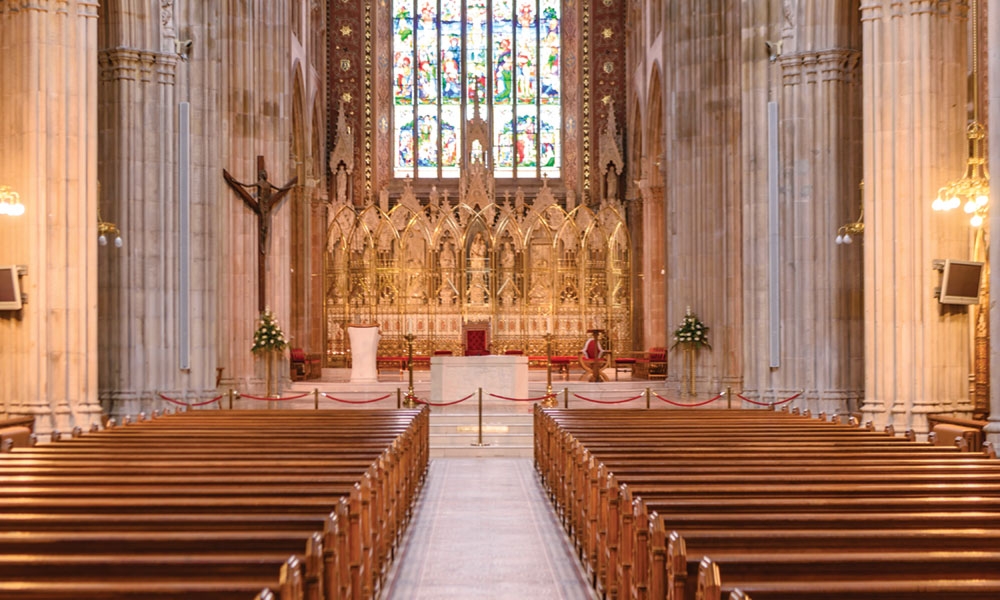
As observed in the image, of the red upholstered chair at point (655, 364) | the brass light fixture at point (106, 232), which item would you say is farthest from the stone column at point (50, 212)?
the red upholstered chair at point (655, 364)

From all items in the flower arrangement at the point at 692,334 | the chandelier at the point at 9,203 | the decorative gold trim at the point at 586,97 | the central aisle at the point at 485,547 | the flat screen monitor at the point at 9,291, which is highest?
the decorative gold trim at the point at 586,97

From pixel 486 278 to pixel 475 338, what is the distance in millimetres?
1762

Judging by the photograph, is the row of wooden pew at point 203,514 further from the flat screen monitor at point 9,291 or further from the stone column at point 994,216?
the stone column at point 994,216

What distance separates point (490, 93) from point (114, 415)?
2296 centimetres

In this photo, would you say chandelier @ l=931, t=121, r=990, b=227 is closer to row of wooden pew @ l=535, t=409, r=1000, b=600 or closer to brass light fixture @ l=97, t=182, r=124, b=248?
row of wooden pew @ l=535, t=409, r=1000, b=600

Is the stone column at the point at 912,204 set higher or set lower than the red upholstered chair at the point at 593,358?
higher

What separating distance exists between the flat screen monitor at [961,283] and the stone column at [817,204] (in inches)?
153

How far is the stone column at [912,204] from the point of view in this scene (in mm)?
13969

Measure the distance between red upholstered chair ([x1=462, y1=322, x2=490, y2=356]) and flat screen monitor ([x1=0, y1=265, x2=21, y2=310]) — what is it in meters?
16.0

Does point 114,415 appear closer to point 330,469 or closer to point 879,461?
point 330,469

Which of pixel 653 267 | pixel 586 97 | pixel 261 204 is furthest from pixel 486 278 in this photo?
pixel 586 97

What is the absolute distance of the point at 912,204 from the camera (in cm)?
1416

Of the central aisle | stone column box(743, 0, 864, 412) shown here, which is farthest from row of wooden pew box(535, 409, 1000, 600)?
stone column box(743, 0, 864, 412)

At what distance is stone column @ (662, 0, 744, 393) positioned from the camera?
22641 mm
